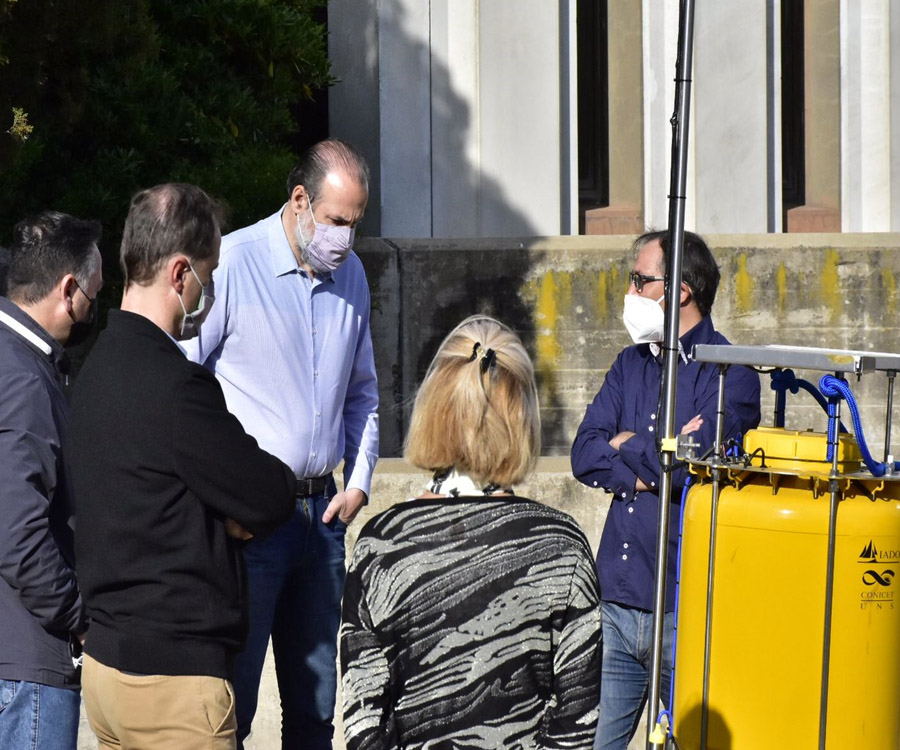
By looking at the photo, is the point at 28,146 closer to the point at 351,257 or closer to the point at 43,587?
the point at 351,257

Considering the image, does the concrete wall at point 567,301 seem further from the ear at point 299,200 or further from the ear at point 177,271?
the ear at point 177,271

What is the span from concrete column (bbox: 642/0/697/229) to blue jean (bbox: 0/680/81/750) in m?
6.97

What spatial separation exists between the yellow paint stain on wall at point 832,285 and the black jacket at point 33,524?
6.58 meters

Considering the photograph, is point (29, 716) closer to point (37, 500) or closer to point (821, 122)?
point (37, 500)

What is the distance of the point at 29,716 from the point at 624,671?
170 centimetres

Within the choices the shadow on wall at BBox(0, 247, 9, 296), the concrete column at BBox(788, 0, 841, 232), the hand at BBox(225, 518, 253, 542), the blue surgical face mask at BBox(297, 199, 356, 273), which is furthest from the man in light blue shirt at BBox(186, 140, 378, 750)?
the concrete column at BBox(788, 0, 841, 232)

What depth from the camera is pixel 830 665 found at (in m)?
2.86

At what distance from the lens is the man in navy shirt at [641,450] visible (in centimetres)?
382

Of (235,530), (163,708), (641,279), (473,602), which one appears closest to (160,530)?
(235,530)

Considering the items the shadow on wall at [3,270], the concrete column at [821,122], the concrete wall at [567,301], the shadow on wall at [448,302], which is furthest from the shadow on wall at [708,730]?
the concrete column at [821,122]

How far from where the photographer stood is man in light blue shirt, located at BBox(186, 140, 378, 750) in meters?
3.73

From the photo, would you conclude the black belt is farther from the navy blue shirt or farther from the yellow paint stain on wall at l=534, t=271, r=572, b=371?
the yellow paint stain on wall at l=534, t=271, r=572, b=371

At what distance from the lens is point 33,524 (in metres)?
2.98

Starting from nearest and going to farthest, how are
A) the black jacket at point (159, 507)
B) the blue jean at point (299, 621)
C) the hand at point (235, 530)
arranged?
1. the black jacket at point (159, 507)
2. the hand at point (235, 530)
3. the blue jean at point (299, 621)
